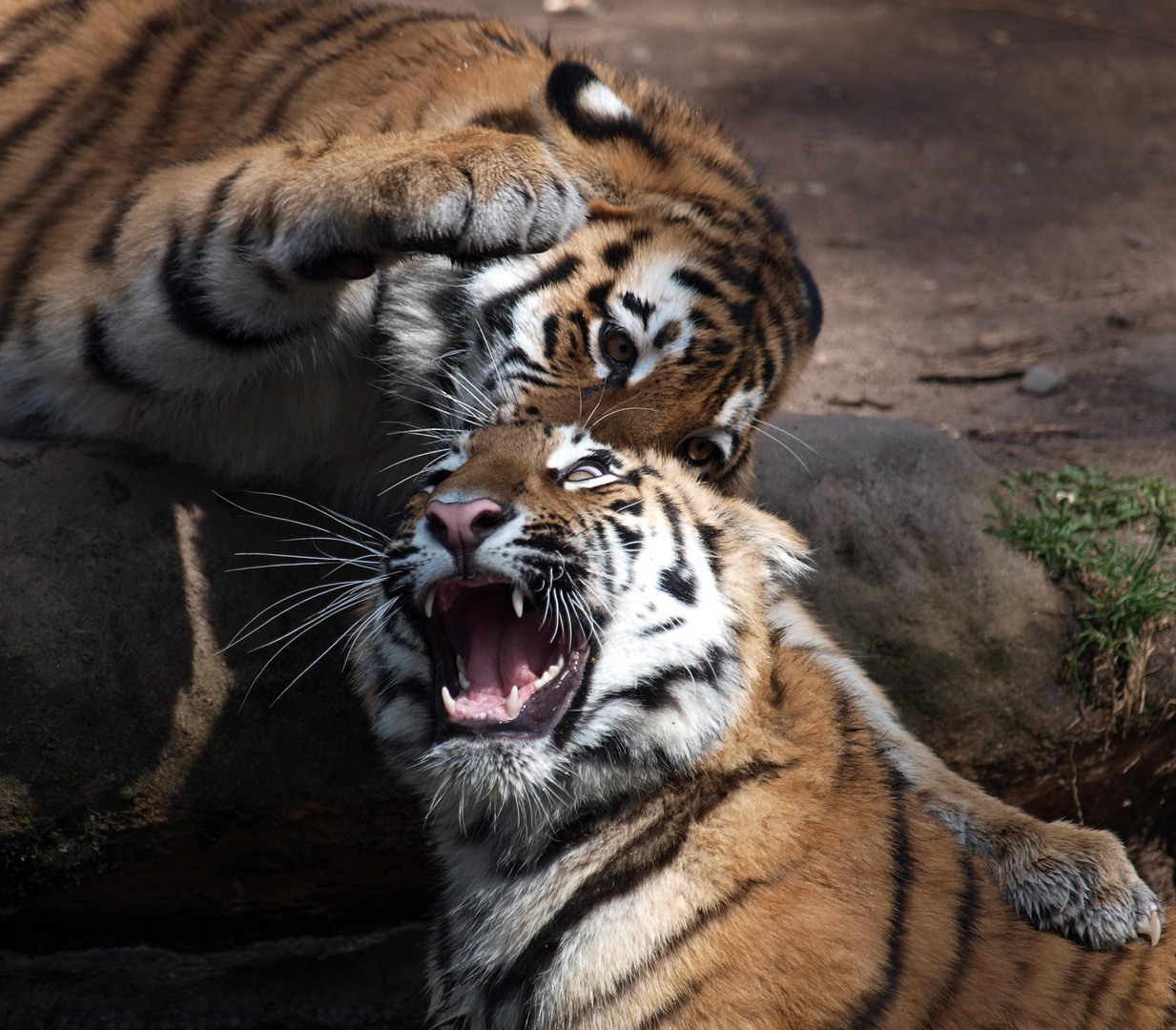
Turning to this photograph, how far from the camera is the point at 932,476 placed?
267cm

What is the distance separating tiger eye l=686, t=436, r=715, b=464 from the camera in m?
1.99

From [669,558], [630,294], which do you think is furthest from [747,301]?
[669,558]

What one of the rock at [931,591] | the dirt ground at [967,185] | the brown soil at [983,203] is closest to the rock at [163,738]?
the rock at [931,591]

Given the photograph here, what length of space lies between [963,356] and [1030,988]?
2513 mm

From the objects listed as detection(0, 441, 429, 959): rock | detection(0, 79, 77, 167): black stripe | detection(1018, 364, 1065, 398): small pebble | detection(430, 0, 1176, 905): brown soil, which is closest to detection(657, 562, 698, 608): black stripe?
detection(0, 441, 429, 959): rock

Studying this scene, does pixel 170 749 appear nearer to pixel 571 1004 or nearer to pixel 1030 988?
pixel 571 1004

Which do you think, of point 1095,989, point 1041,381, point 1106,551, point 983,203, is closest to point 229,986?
point 1095,989

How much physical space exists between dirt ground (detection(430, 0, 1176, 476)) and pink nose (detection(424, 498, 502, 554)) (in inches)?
62.5

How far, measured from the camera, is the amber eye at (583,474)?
1.66 meters

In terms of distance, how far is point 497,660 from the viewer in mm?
1622

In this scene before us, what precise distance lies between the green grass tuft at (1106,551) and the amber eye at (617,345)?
44.5 inches

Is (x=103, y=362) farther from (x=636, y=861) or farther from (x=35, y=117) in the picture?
(x=636, y=861)

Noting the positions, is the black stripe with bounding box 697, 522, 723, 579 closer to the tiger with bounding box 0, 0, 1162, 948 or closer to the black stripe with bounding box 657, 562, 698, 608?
the black stripe with bounding box 657, 562, 698, 608

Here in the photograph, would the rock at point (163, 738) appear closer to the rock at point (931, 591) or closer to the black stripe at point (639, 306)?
the black stripe at point (639, 306)
